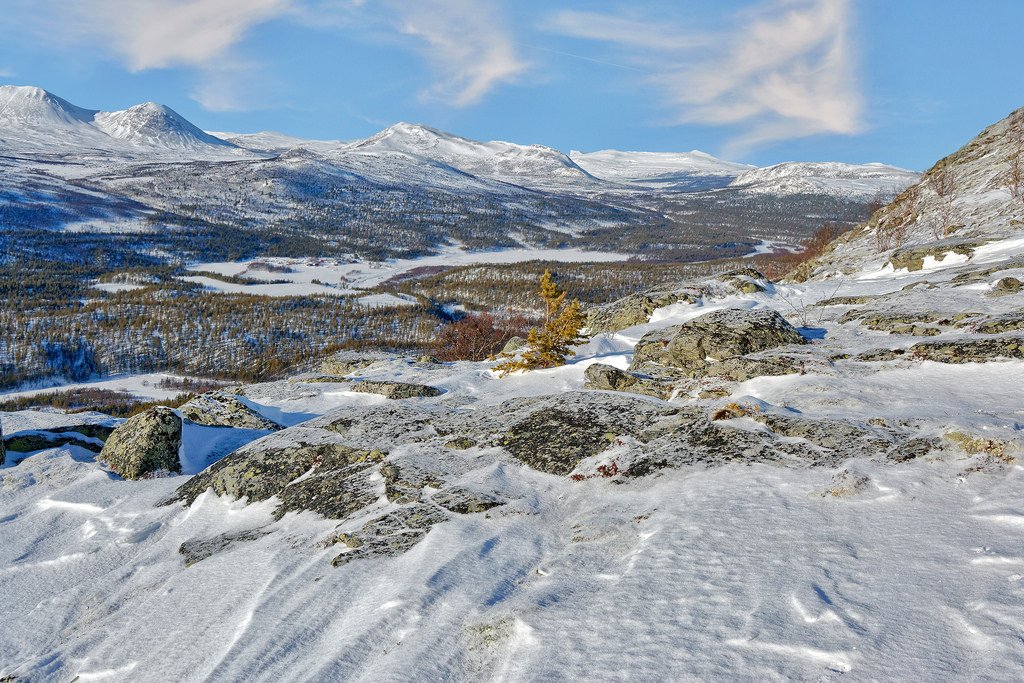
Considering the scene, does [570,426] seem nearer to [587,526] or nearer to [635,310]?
[587,526]

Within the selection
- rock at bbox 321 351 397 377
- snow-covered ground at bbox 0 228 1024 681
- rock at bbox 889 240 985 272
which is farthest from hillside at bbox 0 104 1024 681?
rock at bbox 321 351 397 377

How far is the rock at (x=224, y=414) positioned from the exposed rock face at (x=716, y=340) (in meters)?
10.3

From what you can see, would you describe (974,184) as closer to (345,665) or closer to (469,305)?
(345,665)

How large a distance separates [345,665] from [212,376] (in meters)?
98.7

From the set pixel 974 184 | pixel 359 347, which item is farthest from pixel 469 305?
pixel 974 184

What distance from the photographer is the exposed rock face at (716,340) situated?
44.6 ft

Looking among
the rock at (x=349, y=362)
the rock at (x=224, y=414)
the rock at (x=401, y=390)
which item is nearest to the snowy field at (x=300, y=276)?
the rock at (x=349, y=362)

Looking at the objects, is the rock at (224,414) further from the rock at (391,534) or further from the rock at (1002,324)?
the rock at (1002,324)

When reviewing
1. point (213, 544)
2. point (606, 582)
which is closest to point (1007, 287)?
point (606, 582)

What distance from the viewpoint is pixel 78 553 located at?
8.61m

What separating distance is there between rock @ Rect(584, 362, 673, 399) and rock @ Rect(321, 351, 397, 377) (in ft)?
39.5

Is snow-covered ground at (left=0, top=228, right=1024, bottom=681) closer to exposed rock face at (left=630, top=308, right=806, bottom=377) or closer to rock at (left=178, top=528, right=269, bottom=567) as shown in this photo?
rock at (left=178, top=528, right=269, bottom=567)

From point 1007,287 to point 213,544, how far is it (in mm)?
18686

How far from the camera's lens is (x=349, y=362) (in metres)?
23.6
